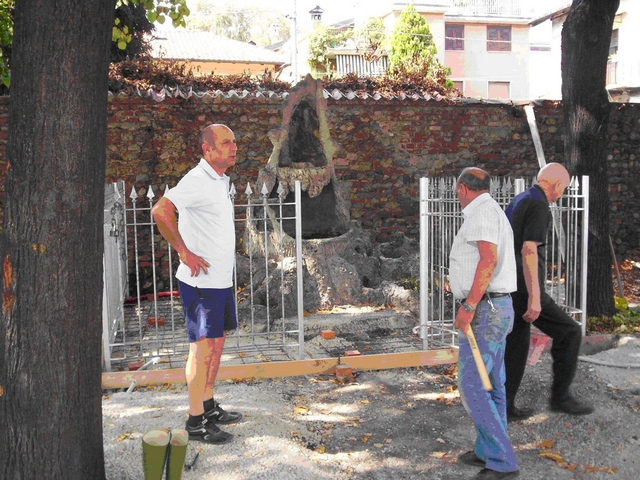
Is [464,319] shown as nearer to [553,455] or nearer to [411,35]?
[553,455]

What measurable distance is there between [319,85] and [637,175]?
6.76 m

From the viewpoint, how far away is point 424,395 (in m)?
5.39

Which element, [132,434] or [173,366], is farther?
[173,366]

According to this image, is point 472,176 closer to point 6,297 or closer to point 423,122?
point 6,297

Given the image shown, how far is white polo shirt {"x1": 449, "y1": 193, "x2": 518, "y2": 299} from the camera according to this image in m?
3.68

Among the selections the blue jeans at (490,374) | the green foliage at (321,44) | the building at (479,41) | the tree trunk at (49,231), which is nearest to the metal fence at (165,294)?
the tree trunk at (49,231)

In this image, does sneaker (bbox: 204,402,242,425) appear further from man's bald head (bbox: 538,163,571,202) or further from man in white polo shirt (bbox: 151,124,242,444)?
man's bald head (bbox: 538,163,571,202)

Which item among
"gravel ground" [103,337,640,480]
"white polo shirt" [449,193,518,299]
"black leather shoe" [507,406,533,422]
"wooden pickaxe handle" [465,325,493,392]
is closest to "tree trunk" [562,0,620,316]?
"gravel ground" [103,337,640,480]

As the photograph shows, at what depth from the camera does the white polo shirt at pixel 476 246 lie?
3.68m

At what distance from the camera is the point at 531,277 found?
439cm

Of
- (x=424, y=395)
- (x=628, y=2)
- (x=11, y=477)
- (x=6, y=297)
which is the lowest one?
(x=424, y=395)

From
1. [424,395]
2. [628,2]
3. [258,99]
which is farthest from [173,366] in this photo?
[628,2]

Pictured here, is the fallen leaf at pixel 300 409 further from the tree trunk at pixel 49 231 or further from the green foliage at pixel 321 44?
the green foliage at pixel 321 44

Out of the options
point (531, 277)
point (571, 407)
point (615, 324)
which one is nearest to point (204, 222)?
point (531, 277)
